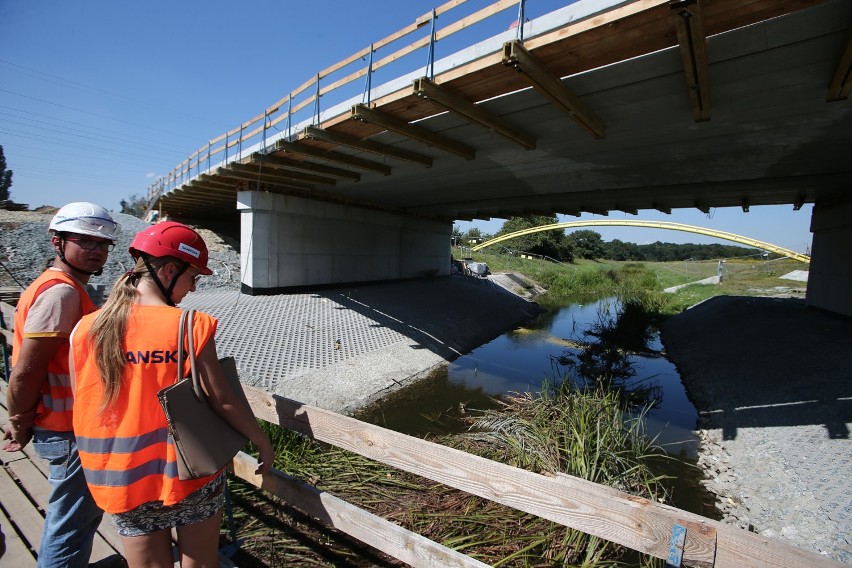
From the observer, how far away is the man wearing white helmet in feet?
6.52

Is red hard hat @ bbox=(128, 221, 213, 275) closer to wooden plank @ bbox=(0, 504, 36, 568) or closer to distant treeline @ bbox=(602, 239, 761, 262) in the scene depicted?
wooden plank @ bbox=(0, 504, 36, 568)

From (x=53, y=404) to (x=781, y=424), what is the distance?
29.5ft

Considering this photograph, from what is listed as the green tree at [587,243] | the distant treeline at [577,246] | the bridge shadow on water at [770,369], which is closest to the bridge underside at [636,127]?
the bridge shadow on water at [770,369]

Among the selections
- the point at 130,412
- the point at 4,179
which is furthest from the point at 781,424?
the point at 4,179

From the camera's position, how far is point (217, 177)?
1344cm

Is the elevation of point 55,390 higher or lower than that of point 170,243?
lower

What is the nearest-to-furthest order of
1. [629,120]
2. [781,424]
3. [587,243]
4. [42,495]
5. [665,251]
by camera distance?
1. [42,495]
2. [781,424]
3. [629,120]
4. [587,243]
5. [665,251]

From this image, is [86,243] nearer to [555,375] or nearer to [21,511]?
[21,511]

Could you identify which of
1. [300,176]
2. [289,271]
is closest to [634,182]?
[300,176]

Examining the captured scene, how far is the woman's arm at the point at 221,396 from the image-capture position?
5.42 ft

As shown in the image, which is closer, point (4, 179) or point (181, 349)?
point (181, 349)

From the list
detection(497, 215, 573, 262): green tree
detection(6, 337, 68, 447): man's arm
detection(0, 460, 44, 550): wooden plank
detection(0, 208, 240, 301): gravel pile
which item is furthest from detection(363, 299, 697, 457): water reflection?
detection(497, 215, 573, 262): green tree

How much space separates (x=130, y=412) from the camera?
1.59m

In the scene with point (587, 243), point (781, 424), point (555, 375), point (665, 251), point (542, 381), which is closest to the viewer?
point (781, 424)
